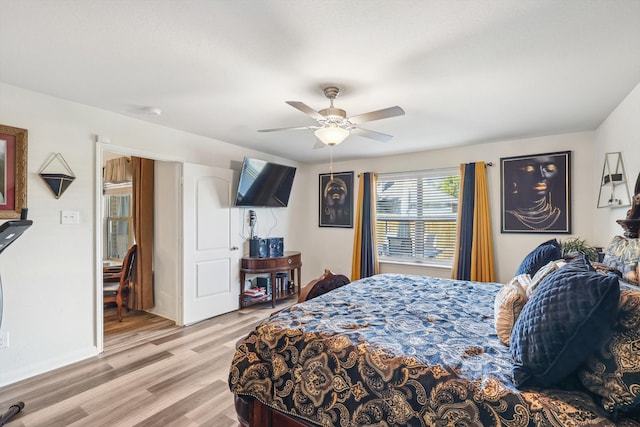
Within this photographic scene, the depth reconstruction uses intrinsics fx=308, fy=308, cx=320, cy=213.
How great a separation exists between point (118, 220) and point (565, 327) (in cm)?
587

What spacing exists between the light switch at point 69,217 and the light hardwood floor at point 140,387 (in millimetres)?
1264

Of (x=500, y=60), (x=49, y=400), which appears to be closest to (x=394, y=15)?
(x=500, y=60)

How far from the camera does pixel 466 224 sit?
415cm

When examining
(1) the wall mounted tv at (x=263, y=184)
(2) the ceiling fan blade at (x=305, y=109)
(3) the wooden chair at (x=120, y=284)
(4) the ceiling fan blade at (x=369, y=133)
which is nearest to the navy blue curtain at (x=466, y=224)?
(4) the ceiling fan blade at (x=369, y=133)

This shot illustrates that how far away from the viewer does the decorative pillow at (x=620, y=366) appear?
3.25 ft

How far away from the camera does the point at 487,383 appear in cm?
117

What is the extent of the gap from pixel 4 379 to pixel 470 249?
4.82m

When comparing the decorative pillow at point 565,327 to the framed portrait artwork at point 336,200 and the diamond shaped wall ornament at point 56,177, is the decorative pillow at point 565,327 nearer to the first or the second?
the diamond shaped wall ornament at point 56,177

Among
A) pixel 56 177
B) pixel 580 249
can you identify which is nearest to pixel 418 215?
pixel 580 249

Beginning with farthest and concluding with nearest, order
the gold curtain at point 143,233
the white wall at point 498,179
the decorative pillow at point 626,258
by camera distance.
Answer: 1. the gold curtain at point 143,233
2. the white wall at point 498,179
3. the decorative pillow at point 626,258

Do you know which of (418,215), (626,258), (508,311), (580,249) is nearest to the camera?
(508,311)

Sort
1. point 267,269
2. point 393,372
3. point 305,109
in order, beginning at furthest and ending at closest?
1. point 267,269
2. point 305,109
3. point 393,372

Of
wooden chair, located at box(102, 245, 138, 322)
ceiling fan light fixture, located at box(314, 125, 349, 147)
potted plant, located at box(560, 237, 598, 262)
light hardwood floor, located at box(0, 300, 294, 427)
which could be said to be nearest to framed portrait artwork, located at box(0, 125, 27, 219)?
light hardwood floor, located at box(0, 300, 294, 427)

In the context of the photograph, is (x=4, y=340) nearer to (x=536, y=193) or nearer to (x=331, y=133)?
(x=331, y=133)
